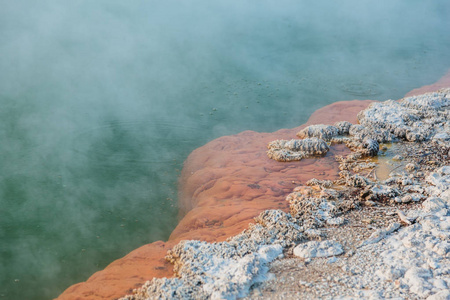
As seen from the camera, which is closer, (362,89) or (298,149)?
(298,149)

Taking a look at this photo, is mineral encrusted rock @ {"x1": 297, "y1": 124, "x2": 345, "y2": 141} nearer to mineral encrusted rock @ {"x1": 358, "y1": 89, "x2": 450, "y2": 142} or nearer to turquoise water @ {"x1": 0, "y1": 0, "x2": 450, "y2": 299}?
mineral encrusted rock @ {"x1": 358, "y1": 89, "x2": 450, "y2": 142}

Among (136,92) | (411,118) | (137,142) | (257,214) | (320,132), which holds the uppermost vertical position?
(136,92)

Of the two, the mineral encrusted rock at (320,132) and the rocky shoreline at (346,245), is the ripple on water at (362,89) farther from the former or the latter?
the rocky shoreline at (346,245)

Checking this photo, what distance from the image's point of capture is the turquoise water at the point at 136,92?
4.17 metres

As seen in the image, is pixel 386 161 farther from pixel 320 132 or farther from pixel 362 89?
pixel 362 89

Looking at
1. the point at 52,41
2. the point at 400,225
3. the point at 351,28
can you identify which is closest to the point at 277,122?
the point at 400,225

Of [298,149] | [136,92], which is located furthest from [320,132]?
[136,92]

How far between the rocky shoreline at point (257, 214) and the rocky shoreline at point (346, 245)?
2 cm

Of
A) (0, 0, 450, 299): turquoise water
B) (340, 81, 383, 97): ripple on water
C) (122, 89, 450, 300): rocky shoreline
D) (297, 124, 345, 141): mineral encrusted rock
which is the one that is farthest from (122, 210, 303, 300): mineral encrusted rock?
(340, 81, 383, 97): ripple on water

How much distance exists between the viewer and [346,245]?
329 centimetres

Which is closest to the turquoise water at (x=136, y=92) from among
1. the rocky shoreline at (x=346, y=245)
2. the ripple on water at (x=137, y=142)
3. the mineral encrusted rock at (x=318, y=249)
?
the ripple on water at (x=137, y=142)

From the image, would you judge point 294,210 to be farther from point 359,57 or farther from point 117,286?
point 359,57

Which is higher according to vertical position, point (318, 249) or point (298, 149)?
point (298, 149)

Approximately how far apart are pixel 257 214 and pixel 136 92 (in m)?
4.42
